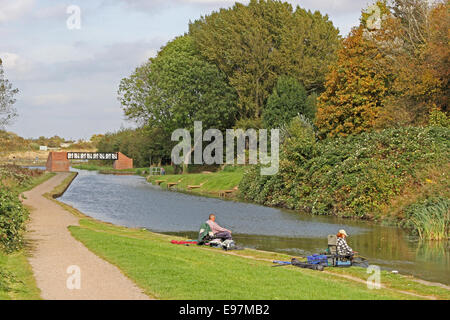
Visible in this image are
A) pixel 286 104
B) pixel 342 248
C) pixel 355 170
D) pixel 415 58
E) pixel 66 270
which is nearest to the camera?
pixel 66 270

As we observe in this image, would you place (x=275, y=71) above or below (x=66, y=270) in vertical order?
above

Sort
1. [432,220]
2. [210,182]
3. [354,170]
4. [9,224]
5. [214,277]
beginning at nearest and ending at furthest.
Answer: [214,277] → [9,224] → [432,220] → [354,170] → [210,182]

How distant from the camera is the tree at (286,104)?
61056 millimetres

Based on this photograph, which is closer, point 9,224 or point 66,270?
point 66,270

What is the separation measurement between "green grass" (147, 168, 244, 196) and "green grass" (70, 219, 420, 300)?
33.0 metres

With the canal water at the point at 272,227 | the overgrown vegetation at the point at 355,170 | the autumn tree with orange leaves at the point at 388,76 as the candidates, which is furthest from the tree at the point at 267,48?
the overgrown vegetation at the point at 355,170

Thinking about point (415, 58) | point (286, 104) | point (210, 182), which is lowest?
point (210, 182)

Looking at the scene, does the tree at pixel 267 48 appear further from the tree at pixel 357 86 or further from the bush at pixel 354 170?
the bush at pixel 354 170

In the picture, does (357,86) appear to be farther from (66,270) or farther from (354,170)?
(66,270)

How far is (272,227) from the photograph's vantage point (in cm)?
2900

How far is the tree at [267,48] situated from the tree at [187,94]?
1.80 meters

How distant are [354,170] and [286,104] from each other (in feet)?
89.5

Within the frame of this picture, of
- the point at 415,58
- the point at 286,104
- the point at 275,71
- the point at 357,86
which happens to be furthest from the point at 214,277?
the point at 275,71
